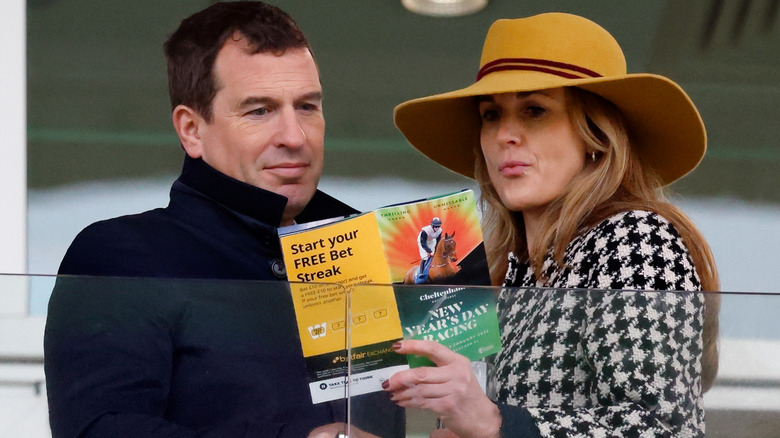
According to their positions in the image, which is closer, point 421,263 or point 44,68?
point 421,263

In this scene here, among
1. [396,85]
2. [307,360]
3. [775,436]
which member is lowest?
[775,436]

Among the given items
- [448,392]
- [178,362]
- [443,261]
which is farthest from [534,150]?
[178,362]

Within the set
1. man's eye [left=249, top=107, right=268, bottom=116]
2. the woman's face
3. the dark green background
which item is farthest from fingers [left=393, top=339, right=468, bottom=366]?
the dark green background

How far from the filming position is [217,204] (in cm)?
184

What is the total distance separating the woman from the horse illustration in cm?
14

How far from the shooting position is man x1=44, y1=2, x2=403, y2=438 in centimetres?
144

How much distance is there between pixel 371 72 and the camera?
120 inches

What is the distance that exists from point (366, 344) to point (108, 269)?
0.47 metres

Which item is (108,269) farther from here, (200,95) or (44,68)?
(44,68)

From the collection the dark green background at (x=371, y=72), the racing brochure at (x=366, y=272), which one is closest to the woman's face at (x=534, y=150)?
the racing brochure at (x=366, y=272)

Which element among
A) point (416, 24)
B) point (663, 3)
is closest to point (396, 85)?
point (416, 24)

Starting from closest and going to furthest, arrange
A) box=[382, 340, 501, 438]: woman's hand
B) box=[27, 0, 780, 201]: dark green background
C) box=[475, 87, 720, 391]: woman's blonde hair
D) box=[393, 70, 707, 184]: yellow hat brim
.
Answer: box=[382, 340, 501, 438]: woman's hand, box=[475, 87, 720, 391]: woman's blonde hair, box=[393, 70, 707, 184]: yellow hat brim, box=[27, 0, 780, 201]: dark green background

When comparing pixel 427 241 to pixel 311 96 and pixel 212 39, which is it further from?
pixel 212 39

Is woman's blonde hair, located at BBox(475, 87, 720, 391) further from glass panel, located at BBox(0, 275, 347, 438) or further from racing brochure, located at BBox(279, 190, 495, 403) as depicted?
glass panel, located at BBox(0, 275, 347, 438)
